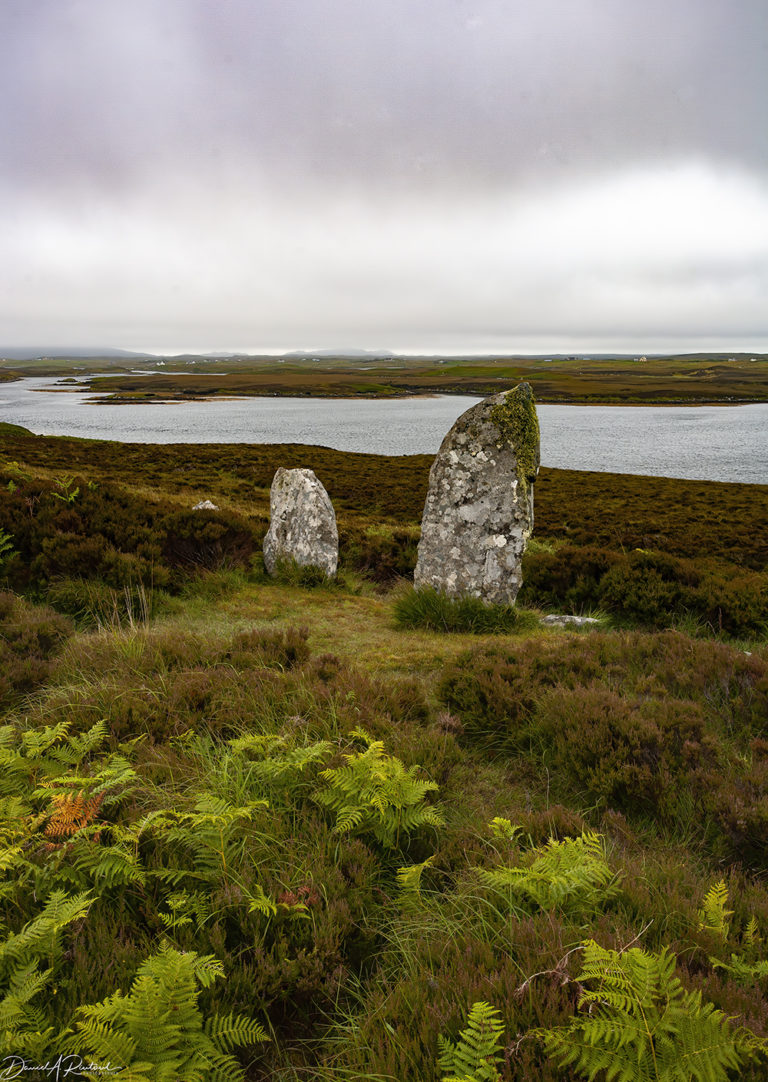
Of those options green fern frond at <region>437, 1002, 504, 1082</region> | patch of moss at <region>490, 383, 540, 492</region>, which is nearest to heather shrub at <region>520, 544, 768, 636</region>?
patch of moss at <region>490, 383, 540, 492</region>

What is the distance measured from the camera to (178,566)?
10.3 m

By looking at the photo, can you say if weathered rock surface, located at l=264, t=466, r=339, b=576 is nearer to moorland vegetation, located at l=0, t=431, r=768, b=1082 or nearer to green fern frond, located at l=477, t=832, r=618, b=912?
moorland vegetation, located at l=0, t=431, r=768, b=1082

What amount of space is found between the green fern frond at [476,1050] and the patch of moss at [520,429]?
874 cm

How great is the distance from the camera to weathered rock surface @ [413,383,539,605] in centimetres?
988

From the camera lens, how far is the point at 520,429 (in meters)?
10.1

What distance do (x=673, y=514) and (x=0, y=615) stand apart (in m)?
24.3

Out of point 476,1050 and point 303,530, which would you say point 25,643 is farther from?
point 303,530

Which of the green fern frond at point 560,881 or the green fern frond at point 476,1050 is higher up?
the green fern frond at point 476,1050

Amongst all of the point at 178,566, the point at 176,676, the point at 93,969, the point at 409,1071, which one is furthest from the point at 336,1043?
the point at 178,566

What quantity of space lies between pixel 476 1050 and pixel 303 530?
10.5 meters

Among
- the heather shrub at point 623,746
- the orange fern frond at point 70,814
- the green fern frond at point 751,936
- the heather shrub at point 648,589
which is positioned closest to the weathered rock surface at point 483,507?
the heather shrub at point 648,589

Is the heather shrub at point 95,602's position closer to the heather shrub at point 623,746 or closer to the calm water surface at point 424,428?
the heather shrub at point 623,746

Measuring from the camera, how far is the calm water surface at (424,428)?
45375 mm

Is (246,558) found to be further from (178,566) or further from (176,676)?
(176,676)
